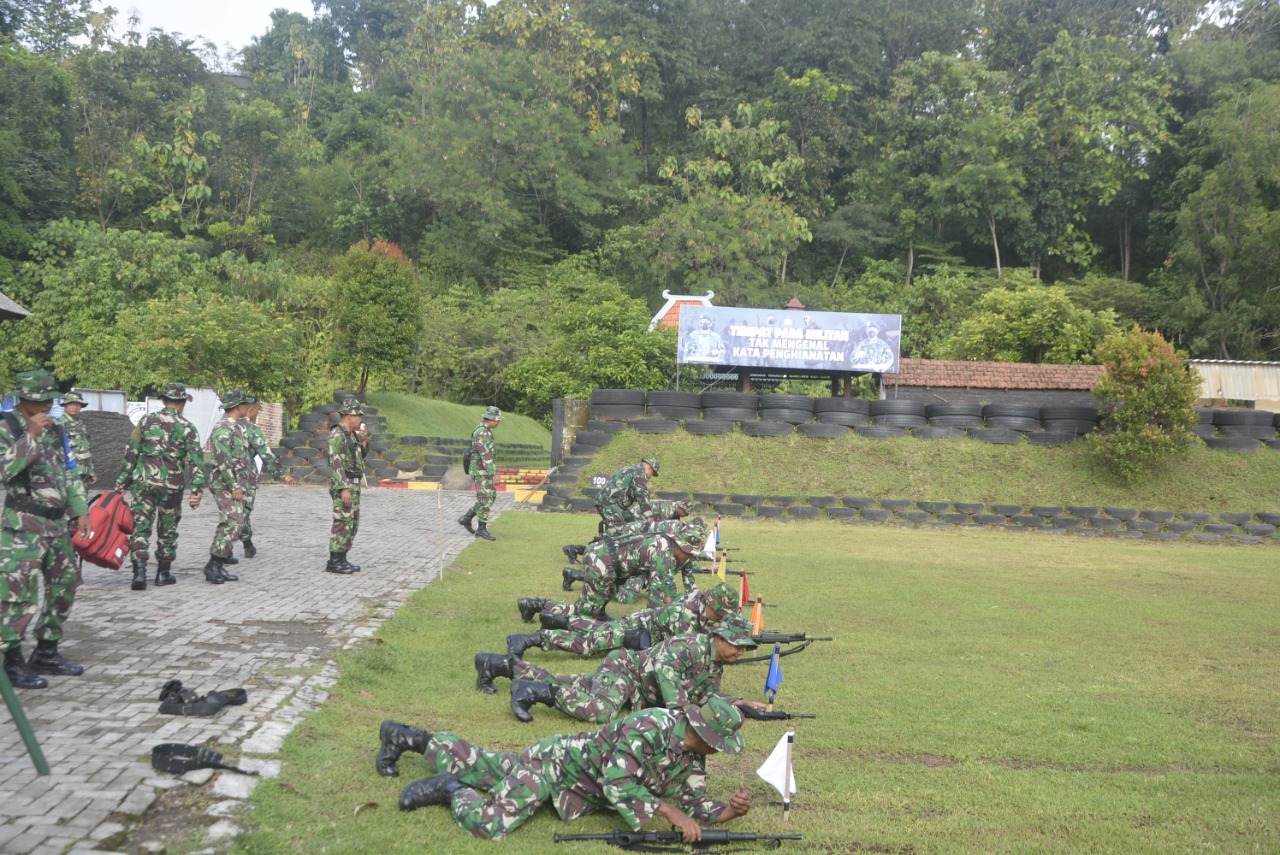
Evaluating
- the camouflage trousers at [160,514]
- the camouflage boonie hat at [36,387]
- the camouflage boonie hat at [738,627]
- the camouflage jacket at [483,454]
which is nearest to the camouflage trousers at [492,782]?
the camouflage boonie hat at [738,627]

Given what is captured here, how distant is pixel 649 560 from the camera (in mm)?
8977

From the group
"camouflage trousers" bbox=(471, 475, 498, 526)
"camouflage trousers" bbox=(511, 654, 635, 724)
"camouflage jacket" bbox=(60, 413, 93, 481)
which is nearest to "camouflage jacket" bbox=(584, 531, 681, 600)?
"camouflage trousers" bbox=(511, 654, 635, 724)

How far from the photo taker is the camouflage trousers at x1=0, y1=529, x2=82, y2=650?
21.7ft

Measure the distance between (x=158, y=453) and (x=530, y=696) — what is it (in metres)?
6.06

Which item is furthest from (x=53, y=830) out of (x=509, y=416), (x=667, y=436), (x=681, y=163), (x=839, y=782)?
(x=681, y=163)

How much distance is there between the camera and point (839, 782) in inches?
229

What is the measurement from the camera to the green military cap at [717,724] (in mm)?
5176

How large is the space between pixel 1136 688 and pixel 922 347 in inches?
1403

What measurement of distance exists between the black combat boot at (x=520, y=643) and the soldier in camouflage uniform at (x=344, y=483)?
4.43 metres

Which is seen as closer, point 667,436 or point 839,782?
point 839,782

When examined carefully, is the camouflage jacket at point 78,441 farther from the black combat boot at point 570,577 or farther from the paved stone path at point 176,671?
the black combat boot at point 570,577

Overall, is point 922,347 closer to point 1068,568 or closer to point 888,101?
point 888,101

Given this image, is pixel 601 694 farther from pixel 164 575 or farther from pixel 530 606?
pixel 164 575

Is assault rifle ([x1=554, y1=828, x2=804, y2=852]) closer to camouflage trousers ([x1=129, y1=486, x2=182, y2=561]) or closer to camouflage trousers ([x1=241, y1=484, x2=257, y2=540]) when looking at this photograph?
camouflage trousers ([x1=129, y1=486, x2=182, y2=561])
